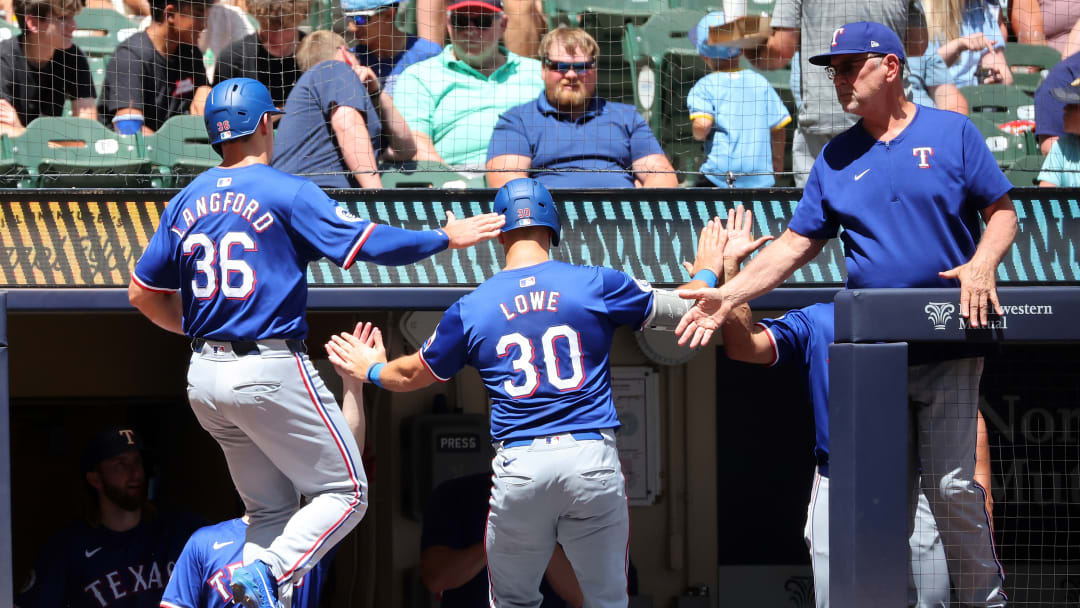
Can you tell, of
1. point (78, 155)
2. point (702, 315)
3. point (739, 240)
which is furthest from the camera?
point (78, 155)

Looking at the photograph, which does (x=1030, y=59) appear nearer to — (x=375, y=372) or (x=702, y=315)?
(x=702, y=315)

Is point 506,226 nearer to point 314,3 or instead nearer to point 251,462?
point 251,462

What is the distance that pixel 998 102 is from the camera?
19.8 feet

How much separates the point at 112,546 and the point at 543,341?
8.14 ft

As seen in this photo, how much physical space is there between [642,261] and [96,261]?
82.2 inches

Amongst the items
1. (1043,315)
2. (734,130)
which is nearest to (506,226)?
(1043,315)

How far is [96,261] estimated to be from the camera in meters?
4.66

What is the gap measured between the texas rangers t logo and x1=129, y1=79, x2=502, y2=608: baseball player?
125 centimetres

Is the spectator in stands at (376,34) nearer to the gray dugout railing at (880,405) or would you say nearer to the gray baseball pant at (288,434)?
the gray baseball pant at (288,434)

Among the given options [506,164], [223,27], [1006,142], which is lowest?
[506,164]

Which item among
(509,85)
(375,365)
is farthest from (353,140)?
(375,365)

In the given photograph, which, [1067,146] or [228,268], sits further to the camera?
[1067,146]

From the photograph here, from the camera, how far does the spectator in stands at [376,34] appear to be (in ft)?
18.6

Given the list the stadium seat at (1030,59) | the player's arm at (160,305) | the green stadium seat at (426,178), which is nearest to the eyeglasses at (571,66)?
the green stadium seat at (426,178)
